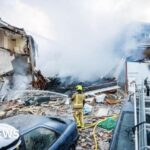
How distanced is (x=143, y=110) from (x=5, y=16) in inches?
1117

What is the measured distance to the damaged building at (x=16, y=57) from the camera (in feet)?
66.4

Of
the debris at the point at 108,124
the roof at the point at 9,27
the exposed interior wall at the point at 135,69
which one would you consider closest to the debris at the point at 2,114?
the debris at the point at 108,124

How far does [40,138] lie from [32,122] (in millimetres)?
528

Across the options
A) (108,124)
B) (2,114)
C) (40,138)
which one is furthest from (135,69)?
(40,138)

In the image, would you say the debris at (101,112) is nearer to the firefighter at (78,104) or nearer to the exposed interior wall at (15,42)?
the firefighter at (78,104)

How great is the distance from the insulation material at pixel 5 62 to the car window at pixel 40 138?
13.3 m

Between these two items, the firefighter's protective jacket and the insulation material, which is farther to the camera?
the insulation material

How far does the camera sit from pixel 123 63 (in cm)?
2261

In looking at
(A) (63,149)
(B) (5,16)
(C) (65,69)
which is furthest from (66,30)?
(A) (63,149)

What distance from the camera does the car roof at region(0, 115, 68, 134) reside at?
6410 millimetres

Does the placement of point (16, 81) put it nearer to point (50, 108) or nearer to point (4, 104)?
point (4, 104)

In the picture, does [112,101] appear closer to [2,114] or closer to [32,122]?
[2,114]

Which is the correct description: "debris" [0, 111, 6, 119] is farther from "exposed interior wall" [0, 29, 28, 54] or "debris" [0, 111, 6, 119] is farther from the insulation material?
"exposed interior wall" [0, 29, 28, 54]

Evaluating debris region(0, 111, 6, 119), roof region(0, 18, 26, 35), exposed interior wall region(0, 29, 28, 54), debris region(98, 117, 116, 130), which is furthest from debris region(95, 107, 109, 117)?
exposed interior wall region(0, 29, 28, 54)
